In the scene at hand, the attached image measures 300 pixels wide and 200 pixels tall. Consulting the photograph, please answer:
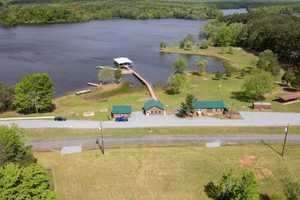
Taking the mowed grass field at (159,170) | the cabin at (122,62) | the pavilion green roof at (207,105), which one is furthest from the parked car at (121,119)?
the cabin at (122,62)

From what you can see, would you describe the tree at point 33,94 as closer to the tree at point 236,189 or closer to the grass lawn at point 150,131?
the grass lawn at point 150,131

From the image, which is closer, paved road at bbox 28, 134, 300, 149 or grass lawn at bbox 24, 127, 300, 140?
paved road at bbox 28, 134, 300, 149

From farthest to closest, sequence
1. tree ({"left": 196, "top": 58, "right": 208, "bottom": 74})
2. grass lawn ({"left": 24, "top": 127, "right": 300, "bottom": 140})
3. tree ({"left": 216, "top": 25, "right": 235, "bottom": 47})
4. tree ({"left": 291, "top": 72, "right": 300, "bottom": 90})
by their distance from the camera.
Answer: tree ({"left": 216, "top": 25, "right": 235, "bottom": 47}) < tree ({"left": 196, "top": 58, "right": 208, "bottom": 74}) < tree ({"left": 291, "top": 72, "right": 300, "bottom": 90}) < grass lawn ({"left": 24, "top": 127, "right": 300, "bottom": 140})

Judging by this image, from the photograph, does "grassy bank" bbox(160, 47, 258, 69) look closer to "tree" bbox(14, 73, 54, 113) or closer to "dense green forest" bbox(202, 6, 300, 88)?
"dense green forest" bbox(202, 6, 300, 88)

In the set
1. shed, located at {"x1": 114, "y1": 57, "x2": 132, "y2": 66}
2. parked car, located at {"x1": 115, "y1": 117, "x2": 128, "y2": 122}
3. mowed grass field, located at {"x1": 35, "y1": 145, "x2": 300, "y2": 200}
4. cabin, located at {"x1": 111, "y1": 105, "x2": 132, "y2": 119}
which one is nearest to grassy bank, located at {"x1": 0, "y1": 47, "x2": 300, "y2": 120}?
cabin, located at {"x1": 111, "y1": 105, "x2": 132, "y2": 119}

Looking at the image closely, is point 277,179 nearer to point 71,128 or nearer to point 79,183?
point 79,183

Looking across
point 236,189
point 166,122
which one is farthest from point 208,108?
point 236,189

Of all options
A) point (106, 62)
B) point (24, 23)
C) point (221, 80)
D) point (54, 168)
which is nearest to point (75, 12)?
point (24, 23)
